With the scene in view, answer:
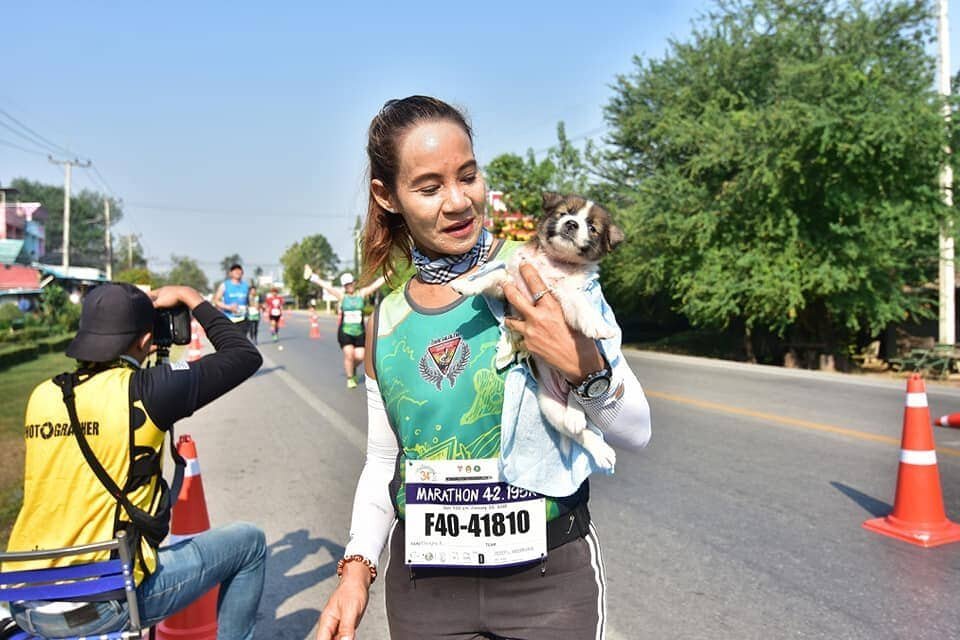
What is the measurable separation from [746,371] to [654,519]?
12.8m

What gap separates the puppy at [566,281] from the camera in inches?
70.2

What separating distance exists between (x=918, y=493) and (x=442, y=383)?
4.97 meters

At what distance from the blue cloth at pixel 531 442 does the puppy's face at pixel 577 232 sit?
1.28 ft

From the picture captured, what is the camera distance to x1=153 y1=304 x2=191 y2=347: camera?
11.4 feet

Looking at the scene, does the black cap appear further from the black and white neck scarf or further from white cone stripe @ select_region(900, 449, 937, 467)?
white cone stripe @ select_region(900, 449, 937, 467)

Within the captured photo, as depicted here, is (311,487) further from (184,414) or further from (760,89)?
(760,89)

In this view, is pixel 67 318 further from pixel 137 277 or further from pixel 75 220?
pixel 75 220

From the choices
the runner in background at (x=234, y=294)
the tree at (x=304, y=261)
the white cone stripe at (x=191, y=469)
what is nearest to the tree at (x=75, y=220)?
the tree at (x=304, y=261)

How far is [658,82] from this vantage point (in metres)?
27.4

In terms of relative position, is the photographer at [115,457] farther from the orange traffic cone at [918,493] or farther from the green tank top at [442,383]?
the orange traffic cone at [918,493]

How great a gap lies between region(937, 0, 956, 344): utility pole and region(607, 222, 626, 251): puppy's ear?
19.2 meters

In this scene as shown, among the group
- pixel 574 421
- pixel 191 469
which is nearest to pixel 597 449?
pixel 574 421

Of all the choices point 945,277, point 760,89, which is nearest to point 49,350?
point 760,89

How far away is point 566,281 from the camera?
206cm
